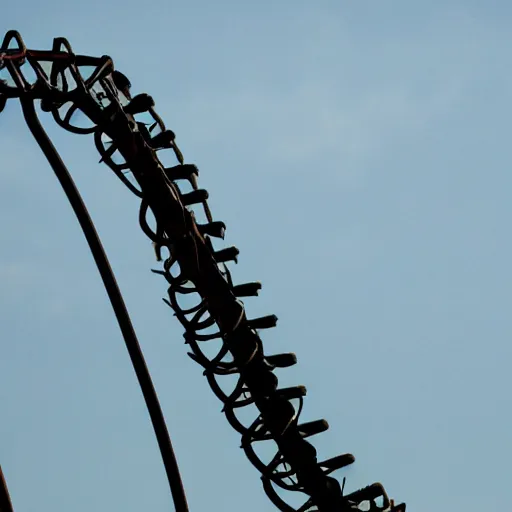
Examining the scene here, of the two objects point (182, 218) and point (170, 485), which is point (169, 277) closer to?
point (182, 218)

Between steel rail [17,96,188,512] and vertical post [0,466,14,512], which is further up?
steel rail [17,96,188,512]

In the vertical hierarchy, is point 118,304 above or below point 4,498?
above

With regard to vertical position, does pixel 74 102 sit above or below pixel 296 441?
above

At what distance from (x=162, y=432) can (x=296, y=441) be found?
672 mm

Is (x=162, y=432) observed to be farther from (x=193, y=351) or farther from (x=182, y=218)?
(x=182, y=218)

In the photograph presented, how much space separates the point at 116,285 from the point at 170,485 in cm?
79

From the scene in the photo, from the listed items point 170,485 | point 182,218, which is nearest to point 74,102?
point 182,218

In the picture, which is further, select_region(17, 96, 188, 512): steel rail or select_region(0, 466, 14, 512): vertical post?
select_region(17, 96, 188, 512): steel rail

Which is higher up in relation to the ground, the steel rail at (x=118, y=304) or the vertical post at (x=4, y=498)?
the steel rail at (x=118, y=304)

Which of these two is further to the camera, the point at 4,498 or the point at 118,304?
the point at 118,304

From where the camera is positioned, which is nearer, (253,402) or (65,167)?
(65,167)

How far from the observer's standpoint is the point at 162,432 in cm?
524

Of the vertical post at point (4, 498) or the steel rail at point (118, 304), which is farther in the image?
the steel rail at point (118, 304)

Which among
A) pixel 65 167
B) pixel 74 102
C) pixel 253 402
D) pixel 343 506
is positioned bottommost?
pixel 343 506
